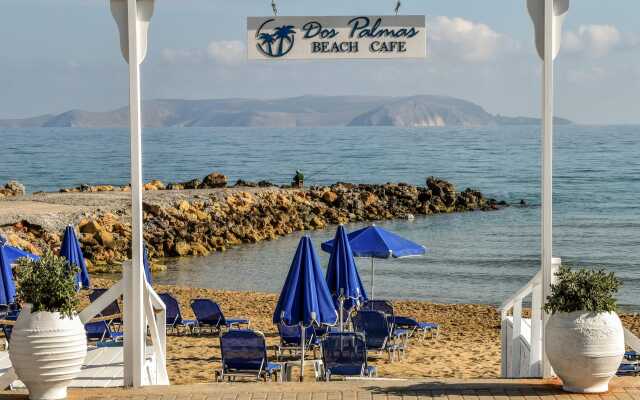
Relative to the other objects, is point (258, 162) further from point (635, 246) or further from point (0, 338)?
point (0, 338)

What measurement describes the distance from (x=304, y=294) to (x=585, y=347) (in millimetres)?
3493

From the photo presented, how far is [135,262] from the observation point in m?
8.20

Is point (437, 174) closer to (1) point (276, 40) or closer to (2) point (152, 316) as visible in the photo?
(1) point (276, 40)

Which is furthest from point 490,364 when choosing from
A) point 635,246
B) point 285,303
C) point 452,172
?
point 452,172

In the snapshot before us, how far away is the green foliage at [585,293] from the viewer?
771 cm

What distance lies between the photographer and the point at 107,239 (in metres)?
31.6

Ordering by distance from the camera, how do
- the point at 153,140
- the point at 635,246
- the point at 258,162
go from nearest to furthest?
the point at 635,246 < the point at 258,162 < the point at 153,140

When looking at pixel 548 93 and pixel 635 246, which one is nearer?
pixel 548 93

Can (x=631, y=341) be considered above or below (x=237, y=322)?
above

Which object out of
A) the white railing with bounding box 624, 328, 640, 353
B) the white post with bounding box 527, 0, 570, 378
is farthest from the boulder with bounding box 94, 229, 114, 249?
the white railing with bounding box 624, 328, 640, 353

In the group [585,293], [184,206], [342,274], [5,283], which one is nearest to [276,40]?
[585,293]

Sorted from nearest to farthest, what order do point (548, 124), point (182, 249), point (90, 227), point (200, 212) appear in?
point (548, 124) < point (90, 227) < point (182, 249) < point (200, 212)

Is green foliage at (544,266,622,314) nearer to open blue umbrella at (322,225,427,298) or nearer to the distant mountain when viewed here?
open blue umbrella at (322,225,427,298)

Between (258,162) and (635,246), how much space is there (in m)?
78.2
